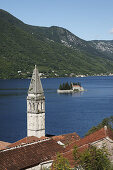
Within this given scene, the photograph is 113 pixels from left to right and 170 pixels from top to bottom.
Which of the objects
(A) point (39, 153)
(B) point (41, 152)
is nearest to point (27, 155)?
(A) point (39, 153)

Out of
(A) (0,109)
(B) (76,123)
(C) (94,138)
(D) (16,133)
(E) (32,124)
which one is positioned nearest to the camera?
(C) (94,138)

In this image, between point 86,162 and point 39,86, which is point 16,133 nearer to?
point 39,86

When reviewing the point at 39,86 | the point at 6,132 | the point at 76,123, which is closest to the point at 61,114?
the point at 76,123

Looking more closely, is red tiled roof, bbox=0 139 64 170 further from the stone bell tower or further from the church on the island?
the stone bell tower

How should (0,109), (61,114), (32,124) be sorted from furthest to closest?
(0,109), (61,114), (32,124)

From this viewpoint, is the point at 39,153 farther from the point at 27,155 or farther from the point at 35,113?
the point at 35,113

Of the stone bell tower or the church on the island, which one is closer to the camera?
the church on the island

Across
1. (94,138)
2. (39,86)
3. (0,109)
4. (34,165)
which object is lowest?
(0,109)

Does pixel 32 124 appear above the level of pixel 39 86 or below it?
below

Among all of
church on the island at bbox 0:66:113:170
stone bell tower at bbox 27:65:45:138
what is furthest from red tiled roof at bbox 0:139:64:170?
stone bell tower at bbox 27:65:45:138
